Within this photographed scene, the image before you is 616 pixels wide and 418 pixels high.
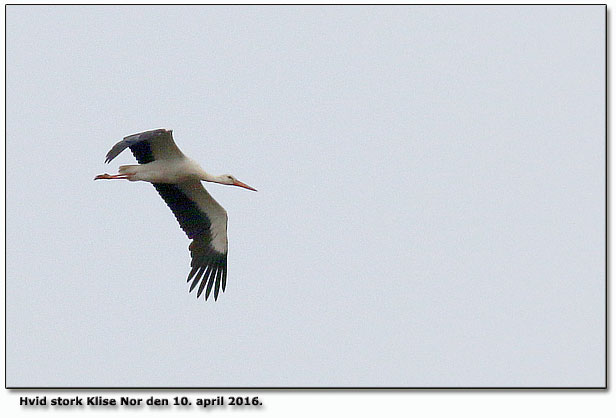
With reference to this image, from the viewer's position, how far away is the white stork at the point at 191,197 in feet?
36.1

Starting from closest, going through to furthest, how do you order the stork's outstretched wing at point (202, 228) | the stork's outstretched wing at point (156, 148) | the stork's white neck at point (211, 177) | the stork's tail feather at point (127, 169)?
the stork's outstretched wing at point (156, 148)
the stork's tail feather at point (127, 169)
the stork's white neck at point (211, 177)
the stork's outstretched wing at point (202, 228)

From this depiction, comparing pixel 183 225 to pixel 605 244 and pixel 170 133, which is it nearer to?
pixel 170 133

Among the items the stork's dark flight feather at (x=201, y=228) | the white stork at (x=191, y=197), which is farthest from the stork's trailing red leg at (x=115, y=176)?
the stork's dark flight feather at (x=201, y=228)

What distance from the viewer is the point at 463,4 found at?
33.5ft

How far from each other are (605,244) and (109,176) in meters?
4.93

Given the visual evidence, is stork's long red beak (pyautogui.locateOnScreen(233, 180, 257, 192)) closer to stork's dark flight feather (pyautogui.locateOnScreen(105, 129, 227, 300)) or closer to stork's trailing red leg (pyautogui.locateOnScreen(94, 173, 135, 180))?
stork's dark flight feather (pyautogui.locateOnScreen(105, 129, 227, 300))

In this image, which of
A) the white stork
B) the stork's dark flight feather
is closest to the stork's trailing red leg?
the white stork

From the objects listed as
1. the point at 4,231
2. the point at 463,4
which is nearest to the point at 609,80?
the point at 463,4

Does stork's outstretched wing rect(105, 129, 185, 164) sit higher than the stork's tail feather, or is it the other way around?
stork's outstretched wing rect(105, 129, 185, 164)

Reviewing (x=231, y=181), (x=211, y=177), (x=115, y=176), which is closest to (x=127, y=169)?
(x=115, y=176)

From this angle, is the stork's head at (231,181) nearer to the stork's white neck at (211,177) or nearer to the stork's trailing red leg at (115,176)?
the stork's white neck at (211,177)

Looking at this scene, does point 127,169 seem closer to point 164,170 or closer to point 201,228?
point 164,170

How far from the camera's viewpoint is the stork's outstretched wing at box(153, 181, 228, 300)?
11.7 metres

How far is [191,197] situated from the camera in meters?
11.7
